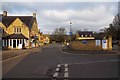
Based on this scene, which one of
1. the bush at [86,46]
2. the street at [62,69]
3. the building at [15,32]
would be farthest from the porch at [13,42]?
the street at [62,69]

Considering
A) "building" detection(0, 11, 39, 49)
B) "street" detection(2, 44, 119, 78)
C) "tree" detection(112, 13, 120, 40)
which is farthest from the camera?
"tree" detection(112, 13, 120, 40)

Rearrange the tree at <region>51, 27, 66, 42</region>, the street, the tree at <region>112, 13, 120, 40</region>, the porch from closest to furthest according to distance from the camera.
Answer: the street
the porch
the tree at <region>112, 13, 120, 40</region>
the tree at <region>51, 27, 66, 42</region>

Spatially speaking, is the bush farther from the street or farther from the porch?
the street

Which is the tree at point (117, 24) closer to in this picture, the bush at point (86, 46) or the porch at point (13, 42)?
the porch at point (13, 42)

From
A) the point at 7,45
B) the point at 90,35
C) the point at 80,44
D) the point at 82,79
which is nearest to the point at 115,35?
the point at 7,45

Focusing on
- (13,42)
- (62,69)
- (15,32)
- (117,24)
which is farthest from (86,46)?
(117,24)

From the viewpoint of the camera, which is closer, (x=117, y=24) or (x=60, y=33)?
(x=117, y=24)

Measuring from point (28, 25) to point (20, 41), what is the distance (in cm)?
834

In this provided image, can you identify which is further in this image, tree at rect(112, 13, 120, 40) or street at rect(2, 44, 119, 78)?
tree at rect(112, 13, 120, 40)

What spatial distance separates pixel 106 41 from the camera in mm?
46344

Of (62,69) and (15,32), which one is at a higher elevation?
(15,32)

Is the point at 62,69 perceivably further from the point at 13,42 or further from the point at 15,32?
the point at 15,32

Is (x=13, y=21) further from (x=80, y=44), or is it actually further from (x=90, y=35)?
(x=90, y=35)

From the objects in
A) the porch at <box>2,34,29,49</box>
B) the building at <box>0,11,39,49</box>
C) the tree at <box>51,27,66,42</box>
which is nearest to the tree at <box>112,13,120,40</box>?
the building at <box>0,11,39,49</box>
